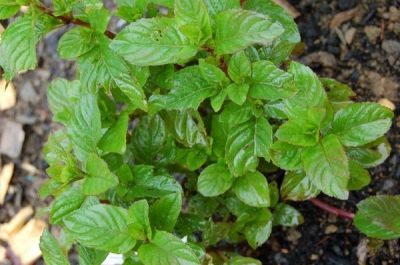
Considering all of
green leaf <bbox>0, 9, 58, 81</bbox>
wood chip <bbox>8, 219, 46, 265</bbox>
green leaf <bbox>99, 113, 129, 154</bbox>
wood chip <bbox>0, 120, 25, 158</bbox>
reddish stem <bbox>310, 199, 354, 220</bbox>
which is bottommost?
wood chip <bbox>8, 219, 46, 265</bbox>

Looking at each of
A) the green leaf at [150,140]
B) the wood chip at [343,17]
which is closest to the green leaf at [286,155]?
the green leaf at [150,140]

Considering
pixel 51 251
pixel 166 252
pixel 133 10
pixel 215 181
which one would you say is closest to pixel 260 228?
pixel 215 181

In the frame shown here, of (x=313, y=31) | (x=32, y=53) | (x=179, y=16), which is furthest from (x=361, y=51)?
(x=32, y=53)

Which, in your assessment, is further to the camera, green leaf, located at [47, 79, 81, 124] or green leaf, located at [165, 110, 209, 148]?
green leaf, located at [47, 79, 81, 124]

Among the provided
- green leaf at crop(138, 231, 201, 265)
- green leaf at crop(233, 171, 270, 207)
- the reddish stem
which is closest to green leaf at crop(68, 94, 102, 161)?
green leaf at crop(138, 231, 201, 265)

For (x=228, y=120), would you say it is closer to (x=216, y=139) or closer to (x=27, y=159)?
(x=216, y=139)

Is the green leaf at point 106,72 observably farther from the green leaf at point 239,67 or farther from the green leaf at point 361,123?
the green leaf at point 361,123

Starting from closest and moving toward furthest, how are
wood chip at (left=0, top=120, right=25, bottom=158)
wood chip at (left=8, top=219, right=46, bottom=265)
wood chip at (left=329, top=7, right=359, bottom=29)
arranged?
wood chip at (left=329, top=7, right=359, bottom=29) → wood chip at (left=8, top=219, right=46, bottom=265) → wood chip at (left=0, top=120, right=25, bottom=158)

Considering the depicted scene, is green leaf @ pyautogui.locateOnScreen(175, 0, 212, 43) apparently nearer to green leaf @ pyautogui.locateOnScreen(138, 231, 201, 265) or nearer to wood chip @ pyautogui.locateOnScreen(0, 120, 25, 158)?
green leaf @ pyautogui.locateOnScreen(138, 231, 201, 265)
